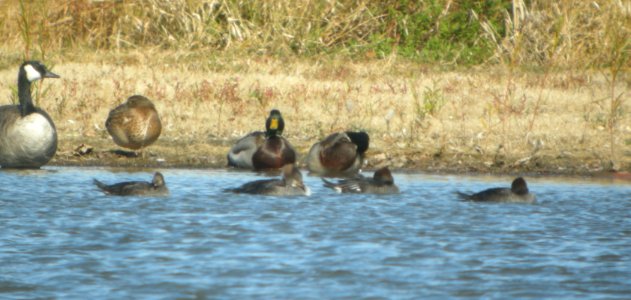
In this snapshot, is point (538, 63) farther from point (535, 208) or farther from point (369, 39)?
point (535, 208)

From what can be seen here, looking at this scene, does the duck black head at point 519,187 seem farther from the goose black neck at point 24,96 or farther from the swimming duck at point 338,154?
the goose black neck at point 24,96

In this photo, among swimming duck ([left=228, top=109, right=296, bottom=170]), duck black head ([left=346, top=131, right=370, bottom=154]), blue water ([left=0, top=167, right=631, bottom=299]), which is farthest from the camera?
duck black head ([left=346, top=131, right=370, bottom=154])

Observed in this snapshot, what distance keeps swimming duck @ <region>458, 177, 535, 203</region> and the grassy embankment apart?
2801mm

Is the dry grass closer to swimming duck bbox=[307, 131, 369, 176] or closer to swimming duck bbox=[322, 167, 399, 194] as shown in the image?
swimming duck bbox=[307, 131, 369, 176]

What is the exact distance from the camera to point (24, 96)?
42.8 feet

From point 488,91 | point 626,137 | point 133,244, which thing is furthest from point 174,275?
point 488,91

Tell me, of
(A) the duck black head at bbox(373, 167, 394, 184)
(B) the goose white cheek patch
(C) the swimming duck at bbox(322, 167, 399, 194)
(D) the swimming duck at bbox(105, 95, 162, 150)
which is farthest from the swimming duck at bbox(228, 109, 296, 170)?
(B) the goose white cheek patch

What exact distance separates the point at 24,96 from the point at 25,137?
70 cm

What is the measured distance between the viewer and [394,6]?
2286cm

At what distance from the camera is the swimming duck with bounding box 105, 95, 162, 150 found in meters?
13.5

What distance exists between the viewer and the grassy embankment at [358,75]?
14422mm

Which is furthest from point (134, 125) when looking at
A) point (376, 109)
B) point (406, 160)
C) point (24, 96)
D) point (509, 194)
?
point (509, 194)

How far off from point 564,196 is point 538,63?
31.3 ft

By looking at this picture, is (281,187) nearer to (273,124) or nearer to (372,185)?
(372,185)
